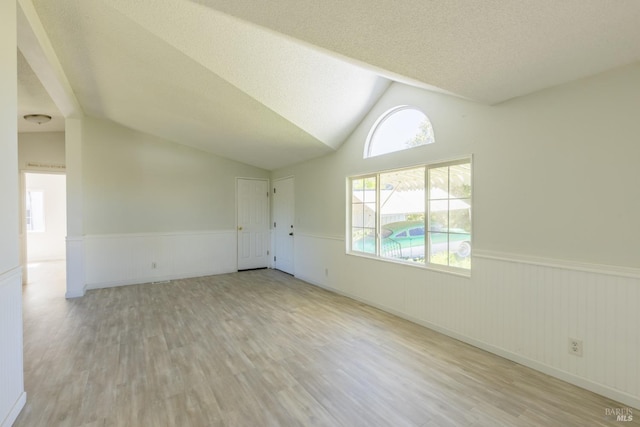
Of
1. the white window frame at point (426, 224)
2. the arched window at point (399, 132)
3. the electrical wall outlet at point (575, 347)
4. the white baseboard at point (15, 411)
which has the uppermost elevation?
the arched window at point (399, 132)

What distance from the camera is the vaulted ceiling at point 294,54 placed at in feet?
5.34

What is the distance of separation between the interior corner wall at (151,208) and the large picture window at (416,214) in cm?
312

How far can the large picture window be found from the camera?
3.00m

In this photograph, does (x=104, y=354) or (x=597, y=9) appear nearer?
(x=597, y=9)

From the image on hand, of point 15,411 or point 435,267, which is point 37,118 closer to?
point 15,411

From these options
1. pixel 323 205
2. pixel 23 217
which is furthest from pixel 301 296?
pixel 23 217

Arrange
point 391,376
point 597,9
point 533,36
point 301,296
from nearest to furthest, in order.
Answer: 1. point 597,9
2. point 533,36
3. point 391,376
4. point 301,296

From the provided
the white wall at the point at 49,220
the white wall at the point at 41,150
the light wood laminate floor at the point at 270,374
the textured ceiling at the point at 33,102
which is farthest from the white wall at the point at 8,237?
the white wall at the point at 49,220

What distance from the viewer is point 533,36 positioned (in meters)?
1.69

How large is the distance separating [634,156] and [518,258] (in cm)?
104

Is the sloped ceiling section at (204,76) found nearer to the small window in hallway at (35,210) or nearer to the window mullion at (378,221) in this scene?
the window mullion at (378,221)

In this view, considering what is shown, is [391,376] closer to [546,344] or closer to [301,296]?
[546,344]

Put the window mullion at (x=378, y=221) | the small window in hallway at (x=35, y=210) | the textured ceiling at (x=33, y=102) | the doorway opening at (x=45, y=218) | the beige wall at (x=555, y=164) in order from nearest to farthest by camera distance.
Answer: the beige wall at (x=555, y=164) → the textured ceiling at (x=33, y=102) → the window mullion at (x=378, y=221) → the doorway opening at (x=45, y=218) → the small window in hallway at (x=35, y=210)

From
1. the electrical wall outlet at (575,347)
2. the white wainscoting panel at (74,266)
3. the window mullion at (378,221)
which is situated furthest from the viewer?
the white wainscoting panel at (74,266)
